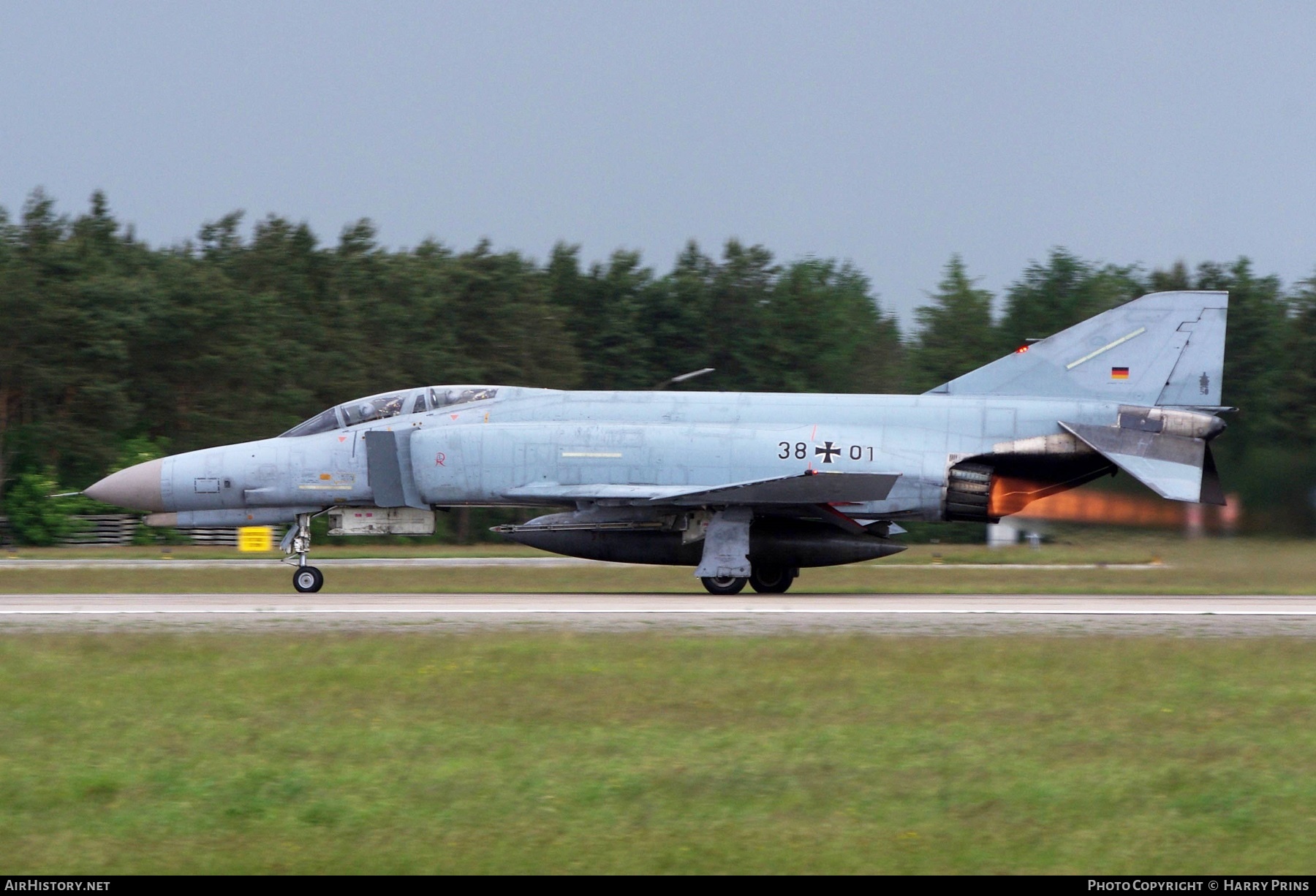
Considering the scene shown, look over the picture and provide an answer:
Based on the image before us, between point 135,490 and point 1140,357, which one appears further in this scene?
point 135,490

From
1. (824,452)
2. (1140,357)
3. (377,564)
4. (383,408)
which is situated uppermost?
(1140,357)

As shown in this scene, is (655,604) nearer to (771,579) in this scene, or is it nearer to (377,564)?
(771,579)

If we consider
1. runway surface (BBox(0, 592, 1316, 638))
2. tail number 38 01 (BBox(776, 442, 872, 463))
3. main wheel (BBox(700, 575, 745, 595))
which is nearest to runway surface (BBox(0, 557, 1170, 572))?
main wheel (BBox(700, 575, 745, 595))

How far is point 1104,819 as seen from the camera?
6617 millimetres

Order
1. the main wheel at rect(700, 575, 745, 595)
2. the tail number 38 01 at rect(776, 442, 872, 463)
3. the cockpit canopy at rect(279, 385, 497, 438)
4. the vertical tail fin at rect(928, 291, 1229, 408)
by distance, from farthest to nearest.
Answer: the cockpit canopy at rect(279, 385, 497, 438) → the vertical tail fin at rect(928, 291, 1229, 408) → the tail number 38 01 at rect(776, 442, 872, 463) → the main wheel at rect(700, 575, 745, 595)

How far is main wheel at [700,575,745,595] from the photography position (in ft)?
56.1

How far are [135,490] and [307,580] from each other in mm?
2675

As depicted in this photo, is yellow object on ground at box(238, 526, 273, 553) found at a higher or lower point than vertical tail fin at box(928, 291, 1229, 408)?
lower

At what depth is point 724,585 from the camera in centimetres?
1719

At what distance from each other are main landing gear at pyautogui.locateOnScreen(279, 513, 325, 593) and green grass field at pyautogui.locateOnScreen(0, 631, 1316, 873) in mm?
6573

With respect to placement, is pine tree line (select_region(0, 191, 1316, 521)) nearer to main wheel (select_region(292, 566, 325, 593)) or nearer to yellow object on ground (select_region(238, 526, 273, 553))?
yellow object on ground (select_region(238, 526, 273, 553))

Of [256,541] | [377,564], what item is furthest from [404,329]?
[377,564]
